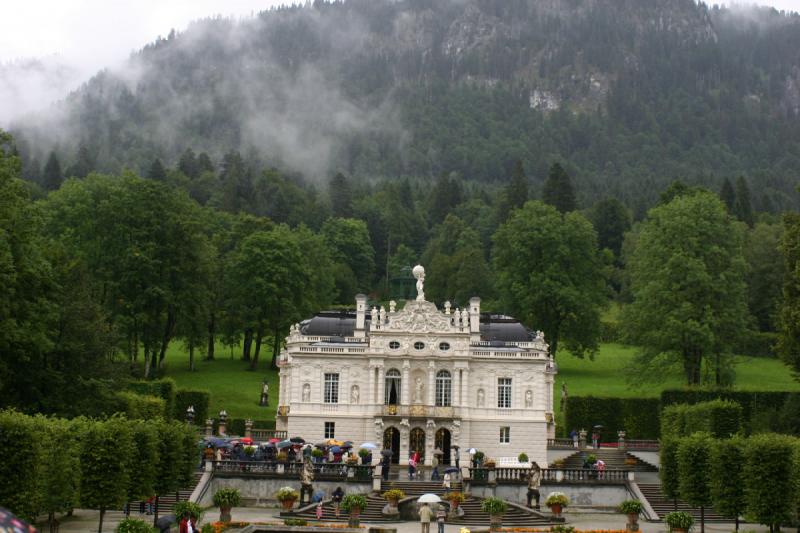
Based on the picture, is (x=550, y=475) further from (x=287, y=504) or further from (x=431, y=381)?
(x=287, y=504)

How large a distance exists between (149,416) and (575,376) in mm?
34891

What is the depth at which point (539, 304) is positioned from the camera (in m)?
85.1

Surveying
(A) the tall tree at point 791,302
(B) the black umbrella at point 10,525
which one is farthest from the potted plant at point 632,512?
(B) the black umbrella at point 10,525

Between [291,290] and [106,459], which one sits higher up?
[291,290]

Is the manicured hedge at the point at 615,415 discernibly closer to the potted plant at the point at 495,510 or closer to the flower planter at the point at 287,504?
the flower planter at the point at 287,504

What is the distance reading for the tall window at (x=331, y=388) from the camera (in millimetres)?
63156

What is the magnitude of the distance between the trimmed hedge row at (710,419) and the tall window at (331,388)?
17.0m

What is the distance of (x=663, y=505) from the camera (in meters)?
53.6

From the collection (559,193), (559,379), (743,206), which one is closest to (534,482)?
(559,379)

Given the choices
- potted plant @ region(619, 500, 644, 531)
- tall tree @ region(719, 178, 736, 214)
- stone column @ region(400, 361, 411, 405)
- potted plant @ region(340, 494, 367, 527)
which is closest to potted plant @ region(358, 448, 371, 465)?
stone column @ region(400, 361, 411, 405)

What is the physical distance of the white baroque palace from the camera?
62.6 meters

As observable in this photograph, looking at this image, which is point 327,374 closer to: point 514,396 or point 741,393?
point 514,396

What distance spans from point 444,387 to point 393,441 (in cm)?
394

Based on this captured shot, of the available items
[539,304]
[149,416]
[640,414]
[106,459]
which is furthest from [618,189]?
[106,459]
